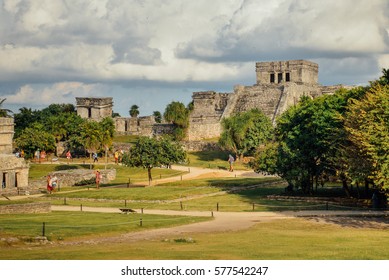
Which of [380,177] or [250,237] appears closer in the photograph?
[250,237]

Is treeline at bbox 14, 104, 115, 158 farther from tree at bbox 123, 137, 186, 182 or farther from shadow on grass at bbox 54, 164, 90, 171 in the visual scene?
tree at bbox 123, 137, 186, 182

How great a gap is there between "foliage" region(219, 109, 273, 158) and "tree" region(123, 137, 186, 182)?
61.8 ft

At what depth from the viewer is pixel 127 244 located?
34.8 m

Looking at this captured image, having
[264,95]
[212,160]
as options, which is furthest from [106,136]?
[264,95]

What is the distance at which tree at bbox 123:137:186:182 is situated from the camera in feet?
221

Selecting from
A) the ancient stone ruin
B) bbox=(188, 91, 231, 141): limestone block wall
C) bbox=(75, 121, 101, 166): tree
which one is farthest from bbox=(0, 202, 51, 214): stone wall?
the ancient stone ruin

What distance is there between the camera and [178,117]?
103 meters

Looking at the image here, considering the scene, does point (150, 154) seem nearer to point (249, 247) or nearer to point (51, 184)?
point (51, 184)

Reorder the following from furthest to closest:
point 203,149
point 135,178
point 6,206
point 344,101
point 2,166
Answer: point 203,149
point 135,178
point 2,166
point 344,101
point 6,206

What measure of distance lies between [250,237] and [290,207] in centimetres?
1393

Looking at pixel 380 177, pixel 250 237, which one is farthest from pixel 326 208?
pixel 250 237

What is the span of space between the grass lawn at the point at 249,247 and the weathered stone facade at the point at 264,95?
194 feet

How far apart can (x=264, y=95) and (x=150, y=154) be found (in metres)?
43.7

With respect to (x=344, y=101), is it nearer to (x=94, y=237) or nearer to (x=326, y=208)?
(x=326, y=208)
